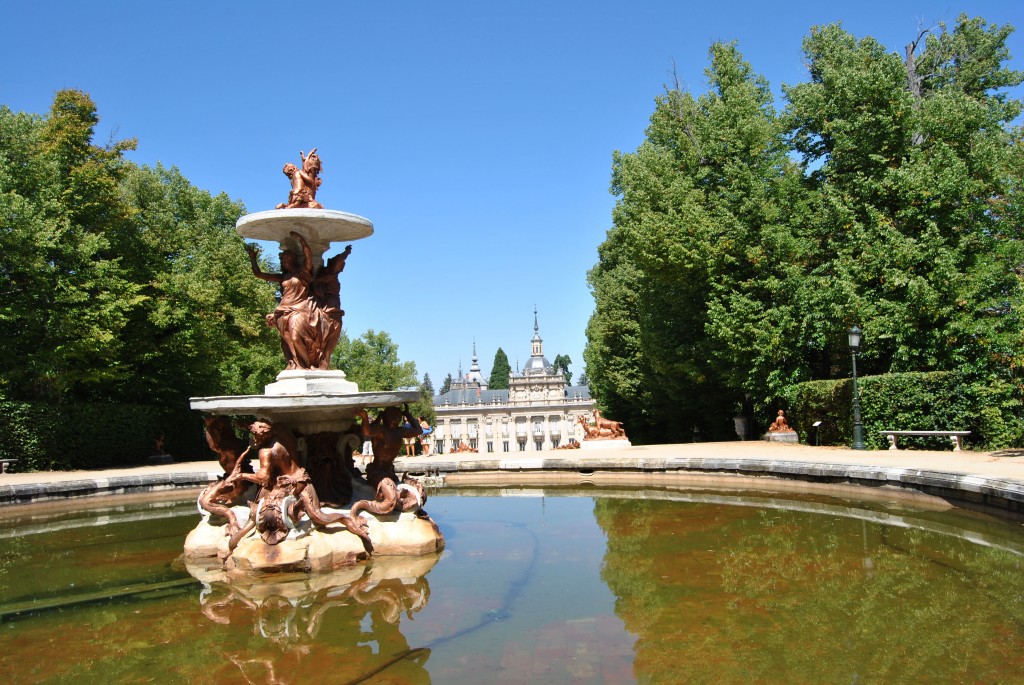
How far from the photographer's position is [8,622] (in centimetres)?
571

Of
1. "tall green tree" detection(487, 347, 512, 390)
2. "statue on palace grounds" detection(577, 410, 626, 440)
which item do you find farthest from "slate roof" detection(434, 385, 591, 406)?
"statue on palace grounds" detection(577, 410, 626, 440)

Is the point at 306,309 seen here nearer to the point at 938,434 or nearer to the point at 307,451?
the point at 307,451

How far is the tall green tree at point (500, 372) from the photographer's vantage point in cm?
13250

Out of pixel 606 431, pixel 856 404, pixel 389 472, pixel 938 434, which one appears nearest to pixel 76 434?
pixel 606 431

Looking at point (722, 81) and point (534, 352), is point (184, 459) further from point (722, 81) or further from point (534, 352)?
point (534, 352)

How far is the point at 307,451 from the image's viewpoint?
8609 millimetres

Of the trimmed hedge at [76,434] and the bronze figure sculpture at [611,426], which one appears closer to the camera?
the trimmed hedge at [76,434]

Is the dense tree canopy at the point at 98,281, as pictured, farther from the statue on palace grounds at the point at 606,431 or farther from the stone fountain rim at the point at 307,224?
the statue on palace grounds at the point at 606,431

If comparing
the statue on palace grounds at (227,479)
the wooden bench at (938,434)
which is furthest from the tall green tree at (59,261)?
the wooden bench at (938,434)

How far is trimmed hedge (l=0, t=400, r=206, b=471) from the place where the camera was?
64.0ft

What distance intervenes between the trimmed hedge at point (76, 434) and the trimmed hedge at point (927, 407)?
65.9 ft

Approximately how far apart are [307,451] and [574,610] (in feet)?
13.9

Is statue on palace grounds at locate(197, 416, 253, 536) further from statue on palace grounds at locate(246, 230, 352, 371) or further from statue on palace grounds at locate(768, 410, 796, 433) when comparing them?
statue on palace grounds at locate(768, 410, 796, 433)

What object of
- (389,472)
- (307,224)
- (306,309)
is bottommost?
(389,472)
